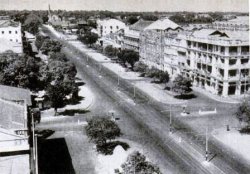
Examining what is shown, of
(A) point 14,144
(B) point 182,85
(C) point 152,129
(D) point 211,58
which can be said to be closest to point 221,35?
(D) point 211,58

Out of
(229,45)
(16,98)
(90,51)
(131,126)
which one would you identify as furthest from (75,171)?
(90,51)

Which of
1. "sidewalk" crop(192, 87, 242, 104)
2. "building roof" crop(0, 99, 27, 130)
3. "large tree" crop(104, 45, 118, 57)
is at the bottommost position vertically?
"sidewalk" crop(192, 87, 242, 104)

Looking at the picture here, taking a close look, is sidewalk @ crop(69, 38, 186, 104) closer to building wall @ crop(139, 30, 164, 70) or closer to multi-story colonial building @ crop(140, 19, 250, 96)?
building wall @ crop(139, 30, 164, 70)

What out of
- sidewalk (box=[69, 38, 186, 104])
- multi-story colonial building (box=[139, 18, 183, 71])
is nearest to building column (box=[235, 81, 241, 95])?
sidewalk (box=[69, 38, 186, 104])

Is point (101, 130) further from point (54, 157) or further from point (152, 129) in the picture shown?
point (152, 129)

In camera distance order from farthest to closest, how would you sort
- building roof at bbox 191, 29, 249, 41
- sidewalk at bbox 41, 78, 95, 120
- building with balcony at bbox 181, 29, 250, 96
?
building roof at bbox 191, 29, 249, 41, building with balcony at bbox 181, 29, 250, 96, sidewalk at bbox 41, 78, 95, 120

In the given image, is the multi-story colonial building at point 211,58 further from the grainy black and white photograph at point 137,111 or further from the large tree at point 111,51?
the large tree at point 111,51

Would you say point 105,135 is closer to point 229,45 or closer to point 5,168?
point 5,168
